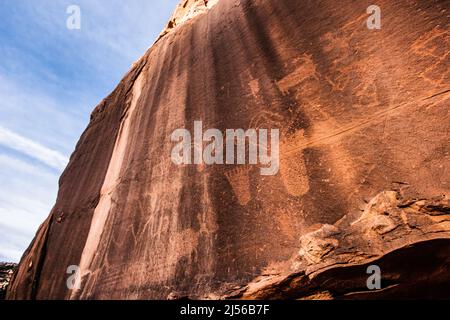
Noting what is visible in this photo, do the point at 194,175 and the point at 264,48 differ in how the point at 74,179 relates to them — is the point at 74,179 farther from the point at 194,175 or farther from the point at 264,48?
the point at 264,48

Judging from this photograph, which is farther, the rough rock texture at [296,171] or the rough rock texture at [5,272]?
the rough rock texture at [5,272]

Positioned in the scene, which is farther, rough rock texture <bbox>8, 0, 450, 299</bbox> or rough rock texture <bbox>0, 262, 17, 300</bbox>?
rough rock texture <bbox>0, 262, 17, 300</bbox>

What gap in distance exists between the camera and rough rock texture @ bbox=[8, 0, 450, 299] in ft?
6.43

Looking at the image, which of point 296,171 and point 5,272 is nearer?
point 296,171

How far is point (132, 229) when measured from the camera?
12.0ft

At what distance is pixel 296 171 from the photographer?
2611 millimetres

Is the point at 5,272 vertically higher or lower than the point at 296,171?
higher

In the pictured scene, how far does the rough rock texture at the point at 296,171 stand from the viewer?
1.96 meters

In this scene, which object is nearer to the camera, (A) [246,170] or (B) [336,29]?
(B) [336,29]
